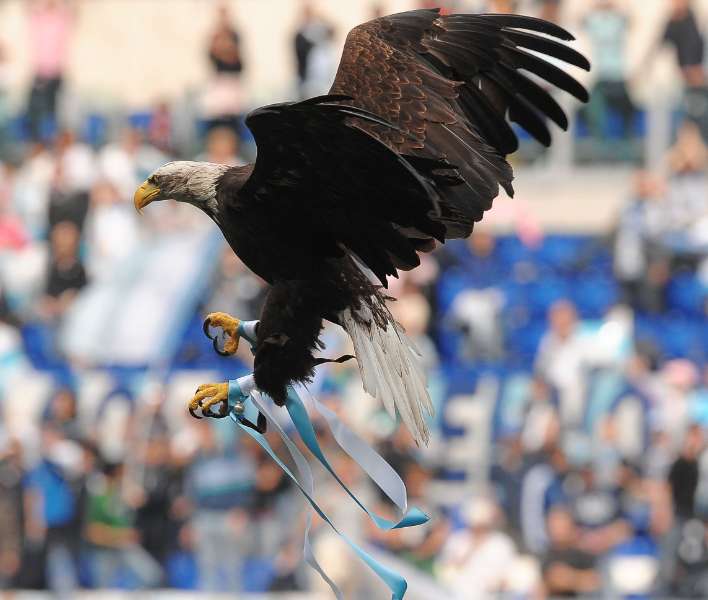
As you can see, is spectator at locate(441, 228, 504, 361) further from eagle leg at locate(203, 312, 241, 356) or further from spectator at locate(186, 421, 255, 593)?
eagle leg at locate(203, 312, 241, 356)

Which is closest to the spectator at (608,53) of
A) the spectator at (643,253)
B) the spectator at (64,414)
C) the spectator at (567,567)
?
the spectator at (643,253)

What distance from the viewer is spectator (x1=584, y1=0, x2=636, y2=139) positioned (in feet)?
52.3

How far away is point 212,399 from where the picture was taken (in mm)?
7348

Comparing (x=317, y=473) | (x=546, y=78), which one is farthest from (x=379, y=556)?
(x=546, y=78)

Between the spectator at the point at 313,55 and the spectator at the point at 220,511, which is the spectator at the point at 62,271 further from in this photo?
the spectator at the point at 220,511

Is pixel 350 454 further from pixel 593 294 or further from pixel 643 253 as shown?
pixel 643 253

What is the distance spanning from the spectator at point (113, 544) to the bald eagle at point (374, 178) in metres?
5.24

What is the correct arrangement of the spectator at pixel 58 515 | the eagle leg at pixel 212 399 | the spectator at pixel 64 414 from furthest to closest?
the spectator at pixel 64 414 < the spectator at pixel 58 515 < the eagle leg at pixel 212 399

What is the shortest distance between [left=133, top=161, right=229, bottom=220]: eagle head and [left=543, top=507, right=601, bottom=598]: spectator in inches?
210

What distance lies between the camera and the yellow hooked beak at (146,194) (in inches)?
297

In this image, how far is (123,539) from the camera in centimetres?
1280

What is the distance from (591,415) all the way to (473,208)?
5.81 meters

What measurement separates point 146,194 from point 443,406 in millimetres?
6584

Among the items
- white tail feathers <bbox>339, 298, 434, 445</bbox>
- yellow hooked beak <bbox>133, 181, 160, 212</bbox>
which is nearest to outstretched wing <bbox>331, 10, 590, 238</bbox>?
white tail feathers <bbox>339, 298, 434, 445</bbox>
